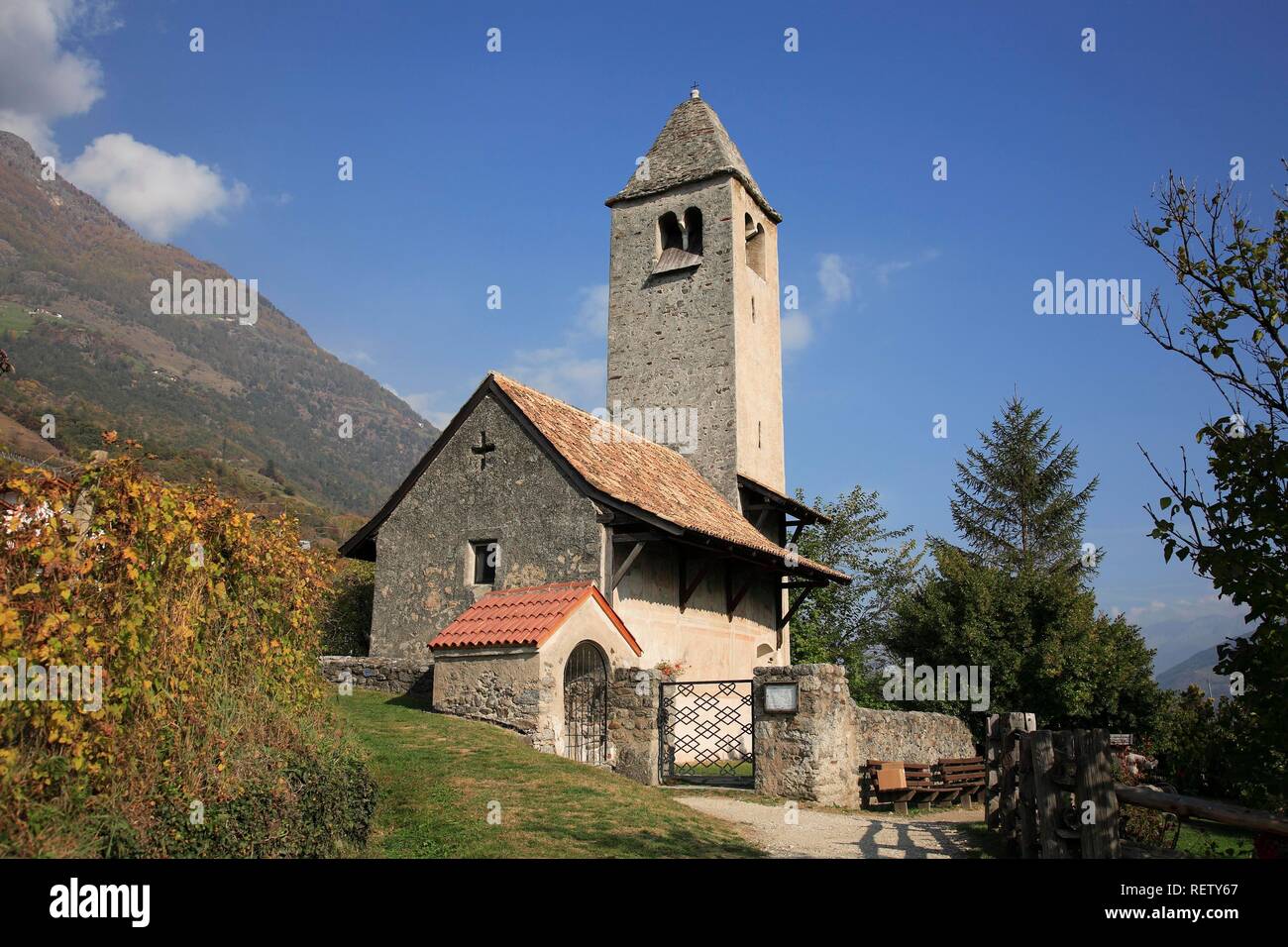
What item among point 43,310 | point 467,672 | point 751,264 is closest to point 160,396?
point 43,310

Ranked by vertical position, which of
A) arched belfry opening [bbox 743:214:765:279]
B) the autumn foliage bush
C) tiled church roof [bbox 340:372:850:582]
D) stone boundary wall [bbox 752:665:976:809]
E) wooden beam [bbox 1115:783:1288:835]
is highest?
arched belfry opening [bbox 743:214:765:279]

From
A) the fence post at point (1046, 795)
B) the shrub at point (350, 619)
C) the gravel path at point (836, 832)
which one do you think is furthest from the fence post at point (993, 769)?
the shrub at point (350, 619)

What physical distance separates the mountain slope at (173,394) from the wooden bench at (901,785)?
3845cm

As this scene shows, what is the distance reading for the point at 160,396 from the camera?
357ft

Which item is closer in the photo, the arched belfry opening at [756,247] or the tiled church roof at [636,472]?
the tiled church roof at [636,472]

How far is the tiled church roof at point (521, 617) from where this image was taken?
14406mm

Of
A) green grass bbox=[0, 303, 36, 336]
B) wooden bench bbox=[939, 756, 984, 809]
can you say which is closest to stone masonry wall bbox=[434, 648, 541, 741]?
wooden bench bbox=[939, 756, 984, 809]

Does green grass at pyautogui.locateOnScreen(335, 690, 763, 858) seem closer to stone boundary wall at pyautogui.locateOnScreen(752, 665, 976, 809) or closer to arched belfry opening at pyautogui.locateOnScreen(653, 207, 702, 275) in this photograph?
stone boundary wall at pyautogui.locateOnScreen(752, 665, 976, 809)

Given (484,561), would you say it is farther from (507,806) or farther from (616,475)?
(507,806)

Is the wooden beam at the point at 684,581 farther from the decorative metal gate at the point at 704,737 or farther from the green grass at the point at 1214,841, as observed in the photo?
the green grass at the point at 1214,841
